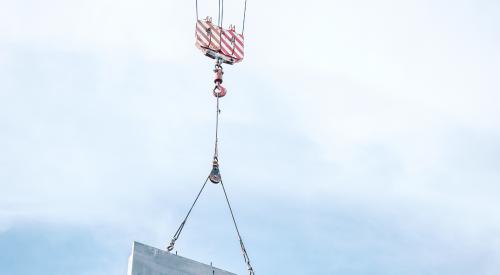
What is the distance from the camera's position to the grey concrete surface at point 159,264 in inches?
1011

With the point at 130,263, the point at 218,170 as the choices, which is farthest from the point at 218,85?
the point at 130,263

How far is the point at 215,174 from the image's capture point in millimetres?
28281

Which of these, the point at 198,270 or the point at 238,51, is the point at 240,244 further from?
the point at 238,51

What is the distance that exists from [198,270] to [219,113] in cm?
575

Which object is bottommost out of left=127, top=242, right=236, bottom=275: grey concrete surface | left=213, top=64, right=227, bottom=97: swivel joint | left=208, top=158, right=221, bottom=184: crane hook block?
left=127, top=242, right=236, bottom=275: grey concrete surface

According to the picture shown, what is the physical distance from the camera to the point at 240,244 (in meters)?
28.8

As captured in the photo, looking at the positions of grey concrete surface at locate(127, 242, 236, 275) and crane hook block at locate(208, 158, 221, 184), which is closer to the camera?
grey concrete surface at locate(127, 242, 236, 275)

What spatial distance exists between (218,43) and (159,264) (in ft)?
28.6

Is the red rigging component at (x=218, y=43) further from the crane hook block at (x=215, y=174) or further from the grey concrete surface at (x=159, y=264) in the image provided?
the grey concrete surface at (x=159, y=264)

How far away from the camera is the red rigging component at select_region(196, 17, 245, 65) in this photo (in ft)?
97.9

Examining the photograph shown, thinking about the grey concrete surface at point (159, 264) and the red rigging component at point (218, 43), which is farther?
the red rigging component at point (218, 43)

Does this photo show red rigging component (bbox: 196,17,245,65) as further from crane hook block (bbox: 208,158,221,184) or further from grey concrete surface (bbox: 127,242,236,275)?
→ grey concrete surface (bbox: 127,242,236,275)

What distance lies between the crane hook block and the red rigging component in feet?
13.4

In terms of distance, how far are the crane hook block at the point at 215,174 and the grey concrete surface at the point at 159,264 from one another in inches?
117
